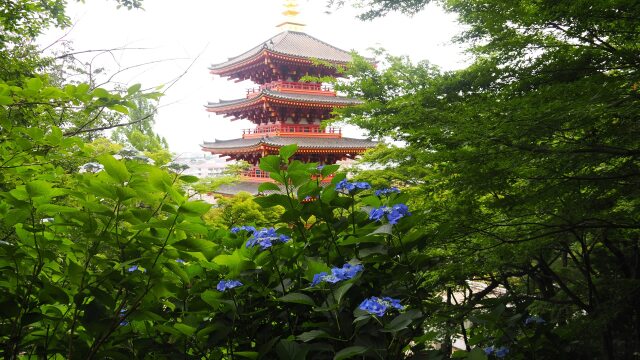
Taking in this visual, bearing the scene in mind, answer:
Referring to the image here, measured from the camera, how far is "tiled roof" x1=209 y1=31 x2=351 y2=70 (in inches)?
559

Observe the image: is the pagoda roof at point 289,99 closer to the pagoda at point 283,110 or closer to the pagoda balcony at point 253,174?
the pagoda at point 283,110

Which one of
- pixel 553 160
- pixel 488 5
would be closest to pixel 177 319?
pixel 553 160

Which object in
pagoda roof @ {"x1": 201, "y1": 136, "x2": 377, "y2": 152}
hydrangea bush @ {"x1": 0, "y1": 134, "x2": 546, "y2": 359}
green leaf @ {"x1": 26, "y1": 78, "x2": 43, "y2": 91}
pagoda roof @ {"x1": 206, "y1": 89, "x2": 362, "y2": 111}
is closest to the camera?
hydrangea bush @ {"x1": 0, "y1": 134, "x2": 546, "y2": 359}

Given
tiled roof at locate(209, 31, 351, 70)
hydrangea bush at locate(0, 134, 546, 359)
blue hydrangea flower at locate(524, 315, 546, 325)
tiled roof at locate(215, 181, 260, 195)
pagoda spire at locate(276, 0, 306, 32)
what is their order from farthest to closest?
pagoda spire at locate(276, 0, 306, 32) < tiled roof at locate(209, 31, 351, 70) < tiled roof at locate(215, 181, 260, 195) < blue hydrangea flower at locate(524, 315, 546, 325) < hydrangea bush at locate(0, 134, 546, 359)

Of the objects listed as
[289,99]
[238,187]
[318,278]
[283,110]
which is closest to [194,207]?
[318,278]

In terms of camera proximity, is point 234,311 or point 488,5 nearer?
point 234,311

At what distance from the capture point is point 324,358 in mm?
1023

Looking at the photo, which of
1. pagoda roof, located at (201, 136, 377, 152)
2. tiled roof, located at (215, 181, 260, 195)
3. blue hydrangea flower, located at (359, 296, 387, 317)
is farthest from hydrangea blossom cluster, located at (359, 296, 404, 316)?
tiled roof, located at (215, 181, 260, 195)

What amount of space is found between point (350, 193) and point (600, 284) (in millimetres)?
1264

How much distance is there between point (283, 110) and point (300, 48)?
2.98m

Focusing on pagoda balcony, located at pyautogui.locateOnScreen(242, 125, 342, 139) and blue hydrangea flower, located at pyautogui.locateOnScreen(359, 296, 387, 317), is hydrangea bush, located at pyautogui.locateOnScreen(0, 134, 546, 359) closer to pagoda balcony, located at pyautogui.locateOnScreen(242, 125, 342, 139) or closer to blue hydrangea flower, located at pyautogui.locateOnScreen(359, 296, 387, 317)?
blue hydrangea flower, located at pyautogui.locateOnScreen(359, 296, 387, 317)

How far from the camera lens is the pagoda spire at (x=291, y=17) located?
1641 centimetres

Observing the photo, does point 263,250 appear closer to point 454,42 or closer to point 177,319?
point 177,319

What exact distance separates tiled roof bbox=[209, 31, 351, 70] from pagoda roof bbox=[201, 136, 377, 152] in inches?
109
